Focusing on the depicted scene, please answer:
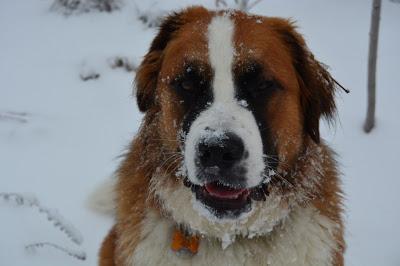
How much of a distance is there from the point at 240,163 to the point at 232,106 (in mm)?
293

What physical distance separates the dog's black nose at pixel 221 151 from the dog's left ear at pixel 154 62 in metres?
0.77

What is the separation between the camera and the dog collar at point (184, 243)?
2.68 meters

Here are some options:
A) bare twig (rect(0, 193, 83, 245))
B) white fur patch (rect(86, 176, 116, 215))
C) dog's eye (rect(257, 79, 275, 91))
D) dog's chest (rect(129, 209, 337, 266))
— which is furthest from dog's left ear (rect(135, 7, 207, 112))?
bare twig (rect(0, 193, 83, 245))

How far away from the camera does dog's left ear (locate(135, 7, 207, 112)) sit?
2.87 m

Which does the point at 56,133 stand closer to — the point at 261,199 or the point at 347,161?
the point at 347,161

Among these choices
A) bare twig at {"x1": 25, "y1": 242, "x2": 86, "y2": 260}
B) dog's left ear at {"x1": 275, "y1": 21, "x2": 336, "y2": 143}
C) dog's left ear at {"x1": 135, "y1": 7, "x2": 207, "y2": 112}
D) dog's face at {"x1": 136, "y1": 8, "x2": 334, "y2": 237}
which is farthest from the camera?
bare twig at {"x1": 25, "y1": 242, "x2": 86, "y2": 260}

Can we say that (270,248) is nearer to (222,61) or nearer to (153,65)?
(222,61)

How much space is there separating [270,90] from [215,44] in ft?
1.18

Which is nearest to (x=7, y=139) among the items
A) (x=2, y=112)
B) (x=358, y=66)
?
(x=2, y=112)

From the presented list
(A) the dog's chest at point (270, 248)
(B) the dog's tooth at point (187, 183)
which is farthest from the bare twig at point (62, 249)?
(B) the dog's tooth at point (187, 183)

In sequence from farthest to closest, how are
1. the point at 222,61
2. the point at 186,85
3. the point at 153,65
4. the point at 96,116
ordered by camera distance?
the point at 96,116 → the point at 153,65 → the point at 186,85 → the point at 222,61

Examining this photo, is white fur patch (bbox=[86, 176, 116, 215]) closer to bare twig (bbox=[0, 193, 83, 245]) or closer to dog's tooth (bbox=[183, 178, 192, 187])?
bare twig (bbox=[0, 193, 83, 245])

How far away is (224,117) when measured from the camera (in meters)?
2.29

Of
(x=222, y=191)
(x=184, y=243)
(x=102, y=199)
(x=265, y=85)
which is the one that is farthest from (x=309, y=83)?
(x=102, y=199)
